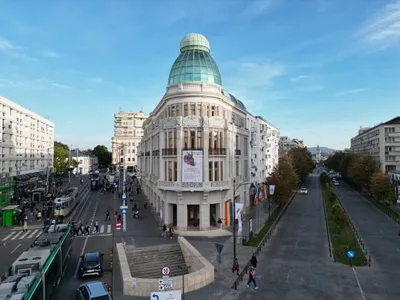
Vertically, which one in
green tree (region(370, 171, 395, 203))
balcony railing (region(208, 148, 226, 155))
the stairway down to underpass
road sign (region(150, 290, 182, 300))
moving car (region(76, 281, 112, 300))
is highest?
balcony railing (region(208, 148, 226, 155))

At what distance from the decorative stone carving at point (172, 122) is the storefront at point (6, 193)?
3303 cm

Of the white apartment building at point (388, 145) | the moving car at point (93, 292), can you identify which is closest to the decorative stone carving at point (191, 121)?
the moving car at point (93, 292)

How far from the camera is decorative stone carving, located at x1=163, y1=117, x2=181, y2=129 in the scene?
38875 millimetres

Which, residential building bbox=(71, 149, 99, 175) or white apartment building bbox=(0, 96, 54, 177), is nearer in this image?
white apartment building bbox=(0, 96, 54, 177)

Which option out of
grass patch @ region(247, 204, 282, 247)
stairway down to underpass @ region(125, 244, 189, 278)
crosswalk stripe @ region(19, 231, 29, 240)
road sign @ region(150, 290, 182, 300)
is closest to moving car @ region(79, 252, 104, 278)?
stairway down to underpass @ region(125, 244, 189, 278)

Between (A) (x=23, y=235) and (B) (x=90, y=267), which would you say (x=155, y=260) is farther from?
(A) (x=23, y=235)

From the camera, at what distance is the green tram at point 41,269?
14.6 m

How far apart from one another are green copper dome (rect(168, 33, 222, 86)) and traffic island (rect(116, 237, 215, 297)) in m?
20.3

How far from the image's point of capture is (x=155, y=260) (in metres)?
28.7

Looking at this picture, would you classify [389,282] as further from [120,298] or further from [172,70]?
[172,70]

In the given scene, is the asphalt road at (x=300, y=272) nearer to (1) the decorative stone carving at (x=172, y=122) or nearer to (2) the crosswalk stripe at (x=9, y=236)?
A: (1) the decorative stone carving at (x=172, y=122)

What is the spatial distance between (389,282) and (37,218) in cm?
4342

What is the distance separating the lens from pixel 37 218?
150ft

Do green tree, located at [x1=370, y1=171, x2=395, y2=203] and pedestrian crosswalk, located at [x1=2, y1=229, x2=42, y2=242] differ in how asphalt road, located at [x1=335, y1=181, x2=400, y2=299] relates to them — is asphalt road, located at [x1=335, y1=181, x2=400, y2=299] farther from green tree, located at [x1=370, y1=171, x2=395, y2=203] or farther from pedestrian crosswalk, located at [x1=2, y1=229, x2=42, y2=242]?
pedestrian crosswalk, located at [x1=2, y1=229, x2=42, y2=242]
